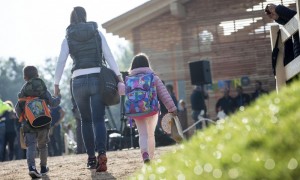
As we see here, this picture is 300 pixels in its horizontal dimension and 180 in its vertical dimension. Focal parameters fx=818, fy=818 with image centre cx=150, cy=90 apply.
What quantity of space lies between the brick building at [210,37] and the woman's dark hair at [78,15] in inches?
661

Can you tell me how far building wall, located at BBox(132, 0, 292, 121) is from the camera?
25859 mm

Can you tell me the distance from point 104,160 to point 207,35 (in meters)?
18.4

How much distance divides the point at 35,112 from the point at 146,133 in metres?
1.42

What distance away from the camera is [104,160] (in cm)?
841

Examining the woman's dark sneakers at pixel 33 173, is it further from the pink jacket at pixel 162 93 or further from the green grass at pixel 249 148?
the green grass at pixel 249 148

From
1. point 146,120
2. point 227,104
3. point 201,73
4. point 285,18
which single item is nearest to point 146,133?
point 146,120

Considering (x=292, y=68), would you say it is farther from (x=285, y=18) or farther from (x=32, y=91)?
(x=32, y=91)

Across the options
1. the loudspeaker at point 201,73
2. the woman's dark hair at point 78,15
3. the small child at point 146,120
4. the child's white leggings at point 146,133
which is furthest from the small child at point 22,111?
the loudspeaker at point 201,73

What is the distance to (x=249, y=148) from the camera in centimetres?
185

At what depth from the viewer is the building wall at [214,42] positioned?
25859 millimetres

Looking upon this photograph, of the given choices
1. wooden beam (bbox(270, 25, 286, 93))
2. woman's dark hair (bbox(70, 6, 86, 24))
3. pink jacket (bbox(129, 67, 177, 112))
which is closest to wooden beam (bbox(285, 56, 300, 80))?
wooden beam (bbox(270, 25, 286, 93))

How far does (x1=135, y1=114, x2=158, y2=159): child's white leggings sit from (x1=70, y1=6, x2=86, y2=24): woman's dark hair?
4.31ft

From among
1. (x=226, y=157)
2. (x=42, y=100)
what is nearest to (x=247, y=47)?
(x=42, y=100)

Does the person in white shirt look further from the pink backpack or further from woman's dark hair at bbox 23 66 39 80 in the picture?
woman's dark hair at bbox 23 66 39 80
